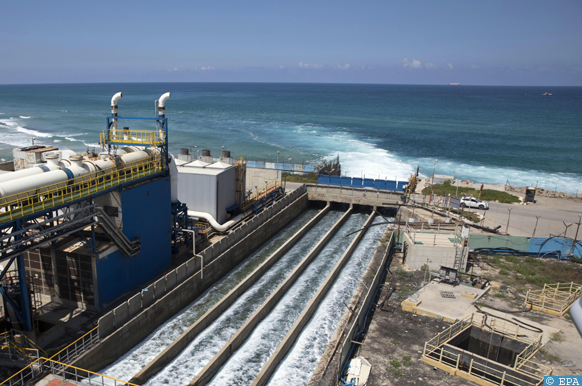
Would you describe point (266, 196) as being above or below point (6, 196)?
below

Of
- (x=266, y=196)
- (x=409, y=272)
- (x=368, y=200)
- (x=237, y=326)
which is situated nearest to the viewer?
(x=237, y=326)

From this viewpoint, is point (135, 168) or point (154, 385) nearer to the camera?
point (154, 385)

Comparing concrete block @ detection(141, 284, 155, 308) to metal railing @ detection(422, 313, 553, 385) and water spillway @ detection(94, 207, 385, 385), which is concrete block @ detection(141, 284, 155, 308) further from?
metal railing @ detection(422, 313, 553, 385)

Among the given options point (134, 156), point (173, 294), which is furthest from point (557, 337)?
point (134, 156)

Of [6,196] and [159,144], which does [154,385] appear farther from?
[159,144]

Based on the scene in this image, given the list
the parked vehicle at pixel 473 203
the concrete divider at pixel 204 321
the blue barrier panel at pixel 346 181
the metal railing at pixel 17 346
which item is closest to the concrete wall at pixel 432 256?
the concrete divider at pixel 204 321

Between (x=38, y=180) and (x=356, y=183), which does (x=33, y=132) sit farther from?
(x=38, y=180)

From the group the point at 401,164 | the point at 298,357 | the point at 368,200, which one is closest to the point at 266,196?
the point at 368,200

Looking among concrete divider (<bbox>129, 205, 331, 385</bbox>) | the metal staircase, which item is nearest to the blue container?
concrete divider (<bbox>129, 205, 331, 385</bbox>)
